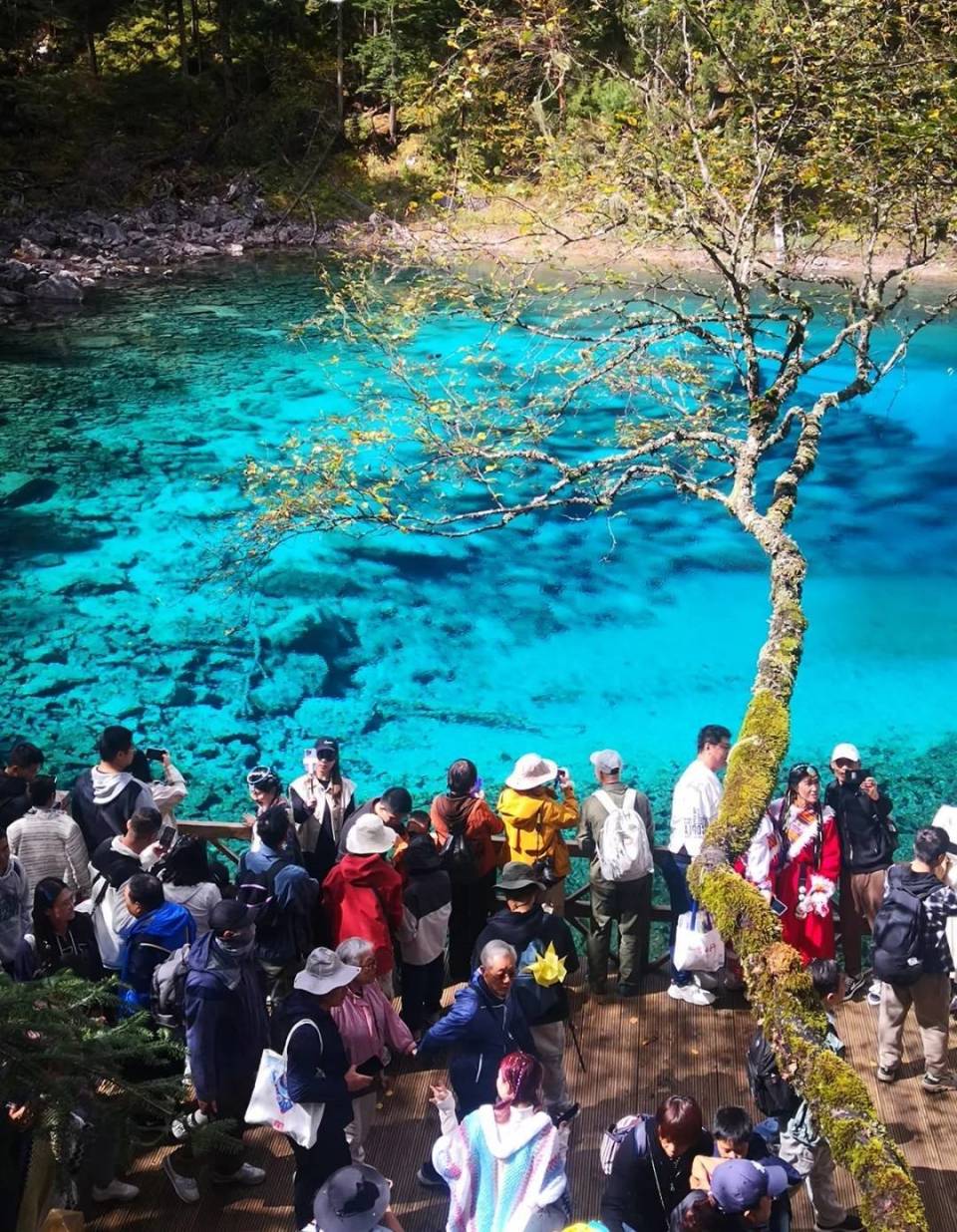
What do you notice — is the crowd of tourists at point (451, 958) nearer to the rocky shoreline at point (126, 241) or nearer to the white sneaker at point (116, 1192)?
the white sneaker at point (116, 1192)

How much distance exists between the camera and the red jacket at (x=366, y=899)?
559 cm

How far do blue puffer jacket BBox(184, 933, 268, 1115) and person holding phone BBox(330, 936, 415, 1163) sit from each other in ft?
1.38

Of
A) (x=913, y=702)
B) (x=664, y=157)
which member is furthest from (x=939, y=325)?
(x=664, y=157)

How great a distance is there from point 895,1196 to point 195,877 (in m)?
3.45

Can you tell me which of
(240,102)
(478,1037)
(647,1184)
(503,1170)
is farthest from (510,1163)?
(240,102)

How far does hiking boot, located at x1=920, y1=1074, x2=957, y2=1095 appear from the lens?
5.68 meters

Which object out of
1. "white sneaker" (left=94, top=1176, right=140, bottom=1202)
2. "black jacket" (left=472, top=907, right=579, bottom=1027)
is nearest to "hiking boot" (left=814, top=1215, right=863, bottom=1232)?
"black jacket" (left=472, top=907, right=579, bottom=1027)

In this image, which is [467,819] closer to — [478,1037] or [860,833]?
[478,1037]

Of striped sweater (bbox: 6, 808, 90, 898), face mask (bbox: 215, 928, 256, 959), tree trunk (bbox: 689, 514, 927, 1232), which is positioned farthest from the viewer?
striped sweater (bbox: 6, 808, 90, 898)

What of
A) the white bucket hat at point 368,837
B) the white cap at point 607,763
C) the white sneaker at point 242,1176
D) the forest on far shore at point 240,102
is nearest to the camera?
the white sneaker at point 242,1176

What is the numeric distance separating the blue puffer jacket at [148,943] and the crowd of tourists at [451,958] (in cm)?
1

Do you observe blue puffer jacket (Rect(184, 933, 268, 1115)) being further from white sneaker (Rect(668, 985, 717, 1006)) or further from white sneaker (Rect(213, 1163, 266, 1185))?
white sneaker (Rect(668, 985, 717, 1006))

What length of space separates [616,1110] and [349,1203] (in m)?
2.25

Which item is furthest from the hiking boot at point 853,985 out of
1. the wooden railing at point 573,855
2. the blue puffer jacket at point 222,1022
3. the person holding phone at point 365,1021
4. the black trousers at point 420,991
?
the blue puffer jacket at point 222,1022
